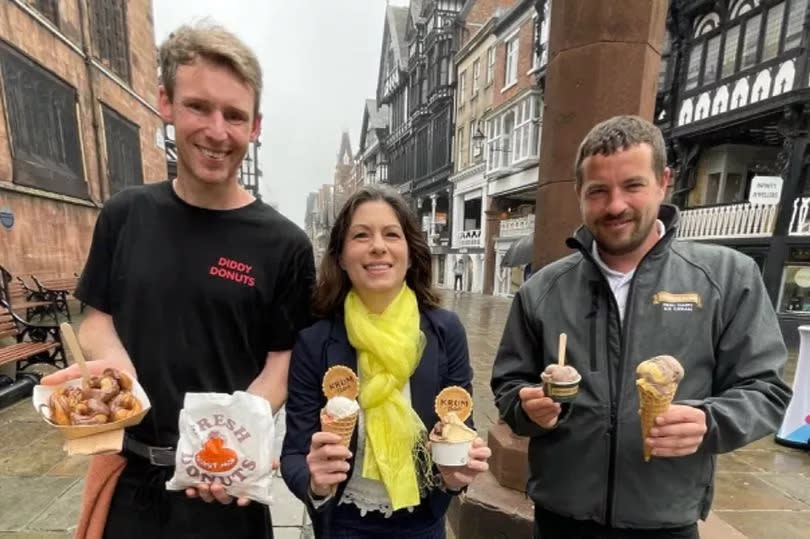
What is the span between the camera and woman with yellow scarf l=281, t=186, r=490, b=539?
158 centimetres

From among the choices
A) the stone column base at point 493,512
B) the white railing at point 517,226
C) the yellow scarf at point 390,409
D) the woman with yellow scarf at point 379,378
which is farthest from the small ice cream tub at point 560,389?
the white railing at point 517,226

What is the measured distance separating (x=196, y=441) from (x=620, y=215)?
167 cm

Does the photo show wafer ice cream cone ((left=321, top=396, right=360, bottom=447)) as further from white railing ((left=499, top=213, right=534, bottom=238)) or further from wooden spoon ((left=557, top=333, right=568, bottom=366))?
white railing ((left=499, top=213, right=534, bottom=238))

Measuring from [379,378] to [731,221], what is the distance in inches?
544

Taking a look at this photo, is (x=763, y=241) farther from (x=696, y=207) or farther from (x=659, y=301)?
(x=659, y=301)

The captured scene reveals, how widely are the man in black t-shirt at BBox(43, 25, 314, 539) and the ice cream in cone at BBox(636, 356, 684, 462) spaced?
130cm

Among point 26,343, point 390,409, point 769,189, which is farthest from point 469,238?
point 390,409

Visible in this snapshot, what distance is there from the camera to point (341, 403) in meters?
1.43

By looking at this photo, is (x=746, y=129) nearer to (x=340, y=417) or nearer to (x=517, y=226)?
(x=517, y=226)

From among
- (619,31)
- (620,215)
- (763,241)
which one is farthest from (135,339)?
(763,241)

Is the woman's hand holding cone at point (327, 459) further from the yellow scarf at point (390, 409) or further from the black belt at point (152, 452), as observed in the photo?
the black belt at point (152, 452)

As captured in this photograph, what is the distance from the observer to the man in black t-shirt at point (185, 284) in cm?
147

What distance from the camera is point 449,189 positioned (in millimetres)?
27953

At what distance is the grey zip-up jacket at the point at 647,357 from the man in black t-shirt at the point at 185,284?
43.6 inches
